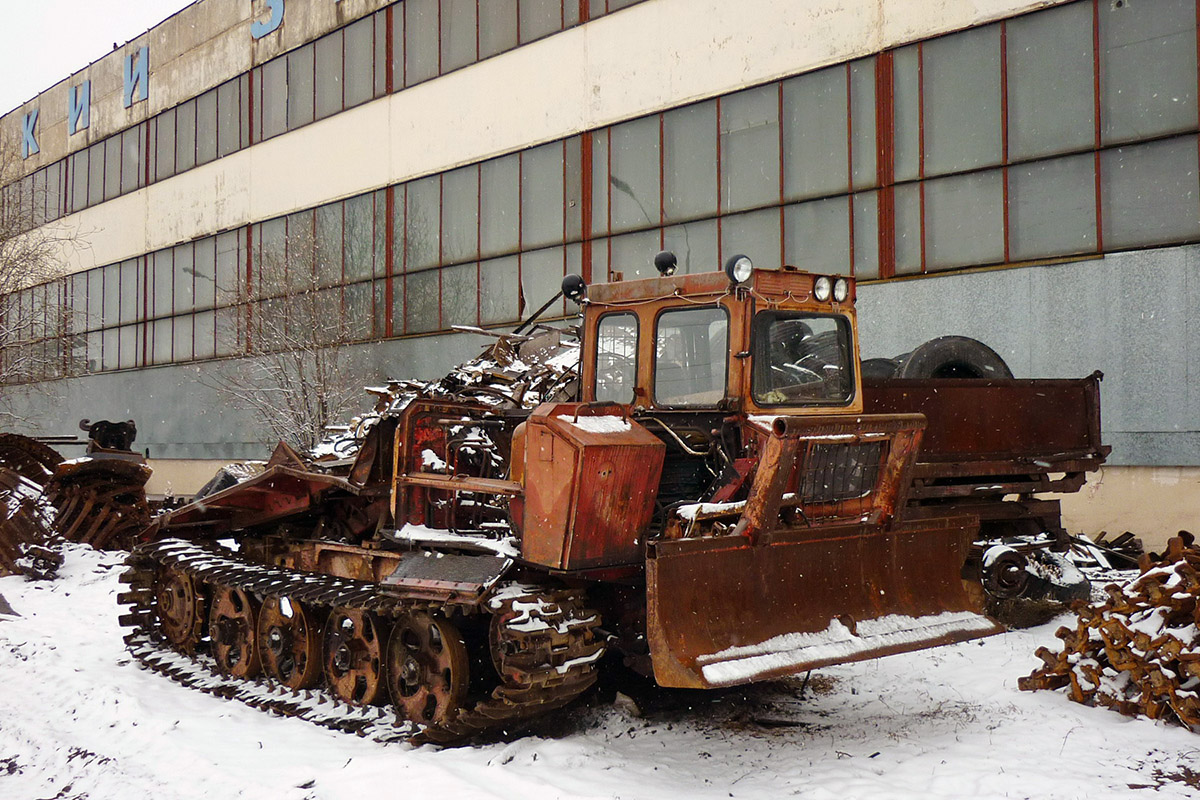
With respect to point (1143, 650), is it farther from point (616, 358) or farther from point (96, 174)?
point (96, 174)

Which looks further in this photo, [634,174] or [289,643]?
[634,174]

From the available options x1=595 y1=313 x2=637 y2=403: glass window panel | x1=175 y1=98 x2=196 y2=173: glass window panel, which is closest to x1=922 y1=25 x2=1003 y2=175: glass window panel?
x1=595 y1=313 x2=637 y2=403: glass window panel

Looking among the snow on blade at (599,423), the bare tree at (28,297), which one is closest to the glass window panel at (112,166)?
the bare tree at (28,297)

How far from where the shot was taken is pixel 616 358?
727 cm

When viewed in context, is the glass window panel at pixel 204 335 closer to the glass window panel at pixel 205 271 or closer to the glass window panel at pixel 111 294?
the glass window panel at pixel 205 271

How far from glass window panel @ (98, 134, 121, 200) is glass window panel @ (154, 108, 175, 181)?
8.00 feet

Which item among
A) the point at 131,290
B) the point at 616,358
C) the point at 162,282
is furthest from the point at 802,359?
the point at 131,290

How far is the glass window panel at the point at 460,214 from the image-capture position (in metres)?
20.3

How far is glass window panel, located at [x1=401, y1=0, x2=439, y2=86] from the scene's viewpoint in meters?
21.2

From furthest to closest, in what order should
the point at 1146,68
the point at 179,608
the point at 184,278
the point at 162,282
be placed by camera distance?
1. the point at 162,282
2. the point at 184,278
3. the point at 1146,68
4. the point at 179,608

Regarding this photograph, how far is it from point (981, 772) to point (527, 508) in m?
2.84

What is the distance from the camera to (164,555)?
31.4 feet

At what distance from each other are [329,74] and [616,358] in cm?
1871

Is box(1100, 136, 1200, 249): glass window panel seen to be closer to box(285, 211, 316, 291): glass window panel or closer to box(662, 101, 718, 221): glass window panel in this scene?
box(662, 101, 718, 221): glass window panel
